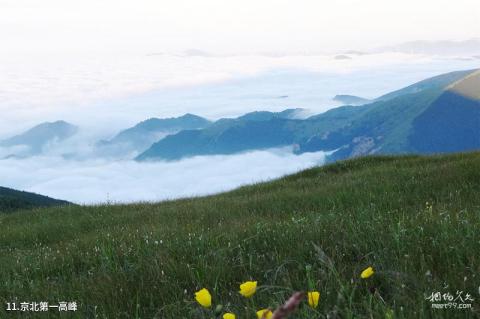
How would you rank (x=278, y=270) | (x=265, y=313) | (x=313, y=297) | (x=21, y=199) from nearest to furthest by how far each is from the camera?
(x=265, y=313) → (x=313, y=297) → (x=278, y=270) → (x=21, y=199)

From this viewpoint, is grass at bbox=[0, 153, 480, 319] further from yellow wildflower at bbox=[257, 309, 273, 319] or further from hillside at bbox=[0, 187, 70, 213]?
hillside at bbox=[0, 187, 70, 213]

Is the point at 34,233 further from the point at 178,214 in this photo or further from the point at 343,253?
the point at 343,253

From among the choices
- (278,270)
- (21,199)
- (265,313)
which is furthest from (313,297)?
(21,199)

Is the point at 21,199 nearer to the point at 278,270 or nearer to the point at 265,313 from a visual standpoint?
the point at 278,270

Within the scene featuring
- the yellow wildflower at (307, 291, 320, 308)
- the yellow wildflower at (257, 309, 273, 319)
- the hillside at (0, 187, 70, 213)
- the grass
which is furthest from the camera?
the hillside at (0, 187, 70, 213)

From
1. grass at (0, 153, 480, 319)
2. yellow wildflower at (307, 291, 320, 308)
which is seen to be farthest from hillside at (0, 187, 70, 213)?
yellow wildflower at (307, 291, 320, 308)

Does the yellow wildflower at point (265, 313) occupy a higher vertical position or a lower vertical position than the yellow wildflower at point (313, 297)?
higher

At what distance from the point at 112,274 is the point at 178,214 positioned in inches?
291

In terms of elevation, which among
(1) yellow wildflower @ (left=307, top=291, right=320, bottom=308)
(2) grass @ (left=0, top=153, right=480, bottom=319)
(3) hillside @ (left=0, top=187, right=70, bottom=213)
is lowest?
(3) hillside @ (left=0, top=187, right=70, bottom=213)

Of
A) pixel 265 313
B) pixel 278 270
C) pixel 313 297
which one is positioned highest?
pixel 265 313

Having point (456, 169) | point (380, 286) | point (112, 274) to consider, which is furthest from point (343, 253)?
point (456, 169)

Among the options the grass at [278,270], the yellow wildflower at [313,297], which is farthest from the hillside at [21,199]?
the yellow wildflower at [313,297]

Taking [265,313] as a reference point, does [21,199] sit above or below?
below

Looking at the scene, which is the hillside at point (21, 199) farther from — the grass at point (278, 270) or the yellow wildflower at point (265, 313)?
the yellow wildflower at point (265, 313)
